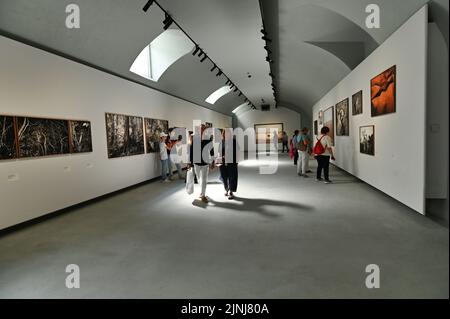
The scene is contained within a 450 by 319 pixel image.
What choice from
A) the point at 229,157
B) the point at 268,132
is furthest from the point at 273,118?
the point at 229,157

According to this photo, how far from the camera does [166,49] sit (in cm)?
1162

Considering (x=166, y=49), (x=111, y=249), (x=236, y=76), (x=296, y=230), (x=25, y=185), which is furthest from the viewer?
(x=236, y=76)

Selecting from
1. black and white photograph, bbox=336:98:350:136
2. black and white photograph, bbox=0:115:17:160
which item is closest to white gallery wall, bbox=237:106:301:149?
black and white photograph, bbox=336:98:350:136

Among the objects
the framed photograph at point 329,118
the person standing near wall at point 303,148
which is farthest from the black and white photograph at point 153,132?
the framed photograph at point 329,118

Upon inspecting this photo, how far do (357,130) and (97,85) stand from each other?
8.49m

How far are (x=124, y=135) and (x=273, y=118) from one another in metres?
23.3

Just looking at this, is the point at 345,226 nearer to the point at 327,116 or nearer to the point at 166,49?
the point at 166,49

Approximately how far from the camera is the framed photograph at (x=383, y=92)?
6195 mm

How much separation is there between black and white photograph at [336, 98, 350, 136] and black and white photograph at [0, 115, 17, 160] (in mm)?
10281

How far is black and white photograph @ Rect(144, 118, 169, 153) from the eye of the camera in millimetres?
11376

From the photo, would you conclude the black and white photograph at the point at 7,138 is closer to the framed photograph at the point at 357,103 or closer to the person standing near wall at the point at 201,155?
the person standing near wall at the point at 201,155

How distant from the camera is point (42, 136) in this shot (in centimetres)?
641
